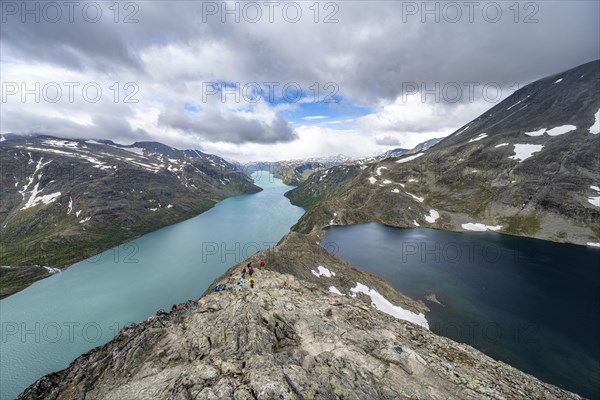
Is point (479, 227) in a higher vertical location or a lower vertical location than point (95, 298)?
higher

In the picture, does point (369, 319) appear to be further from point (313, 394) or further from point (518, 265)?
point (518, 265)

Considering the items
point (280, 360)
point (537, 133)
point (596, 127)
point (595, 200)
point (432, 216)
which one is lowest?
point (280, 360)

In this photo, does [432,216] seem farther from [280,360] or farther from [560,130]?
[280,360]

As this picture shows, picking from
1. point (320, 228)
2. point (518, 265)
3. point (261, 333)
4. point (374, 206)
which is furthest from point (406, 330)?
point (374, 206)

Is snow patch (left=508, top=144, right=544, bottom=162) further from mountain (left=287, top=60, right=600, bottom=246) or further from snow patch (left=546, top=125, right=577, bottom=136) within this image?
snow patch (left=546, top=125, right=577, bottom=136)

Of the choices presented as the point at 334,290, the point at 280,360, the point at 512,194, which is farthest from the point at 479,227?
the point at 280,360

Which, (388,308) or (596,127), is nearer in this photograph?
(388,308)
